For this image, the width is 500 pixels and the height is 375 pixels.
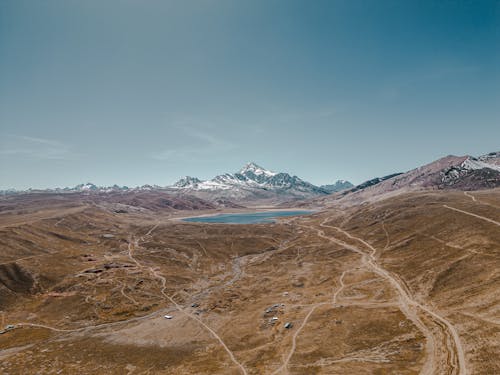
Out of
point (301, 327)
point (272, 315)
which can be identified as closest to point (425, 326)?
point (301, 327)

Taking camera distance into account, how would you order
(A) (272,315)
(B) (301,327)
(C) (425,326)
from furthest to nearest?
(A) (272,315)
(B) (301,327)
(C) (425,326)

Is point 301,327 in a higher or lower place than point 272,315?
higher

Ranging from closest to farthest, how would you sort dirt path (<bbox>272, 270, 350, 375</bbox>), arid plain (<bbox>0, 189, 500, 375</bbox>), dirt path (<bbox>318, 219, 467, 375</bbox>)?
dirt path (<bbox>318, 219, 467, 375</bbox>), dirt path (<bbox>272, 270, 350, 375</bbox>), arid plain (<bbox>0, 189, 500, 375</bbox>)

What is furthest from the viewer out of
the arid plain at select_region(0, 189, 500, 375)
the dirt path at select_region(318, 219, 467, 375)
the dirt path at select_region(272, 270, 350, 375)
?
the arid plain at select_region(0, 189, 500, 375)

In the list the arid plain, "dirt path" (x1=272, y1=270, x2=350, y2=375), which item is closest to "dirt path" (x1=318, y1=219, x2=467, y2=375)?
the arid plain

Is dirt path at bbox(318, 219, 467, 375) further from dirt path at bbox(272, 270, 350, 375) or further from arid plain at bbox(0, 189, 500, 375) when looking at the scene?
dirt path at bbox(272, 270, 350, 375)

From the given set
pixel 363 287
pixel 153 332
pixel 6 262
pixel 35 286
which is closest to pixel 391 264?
pixel 363 287

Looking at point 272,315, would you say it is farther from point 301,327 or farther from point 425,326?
point 425,326

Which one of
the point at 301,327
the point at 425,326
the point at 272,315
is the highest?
the point at 425,326

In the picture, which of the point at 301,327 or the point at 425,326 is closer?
the point at 425,326

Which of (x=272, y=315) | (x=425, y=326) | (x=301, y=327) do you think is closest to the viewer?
(x=425, y=326)

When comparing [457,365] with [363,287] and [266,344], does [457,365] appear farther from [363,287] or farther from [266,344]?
[363,287]

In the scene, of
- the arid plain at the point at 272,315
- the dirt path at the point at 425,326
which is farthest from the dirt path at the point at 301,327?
the dirt path at the point at 425,326

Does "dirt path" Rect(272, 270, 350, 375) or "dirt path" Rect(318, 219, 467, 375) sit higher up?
"dirt path" Rect(318, 219, 467, 375)
